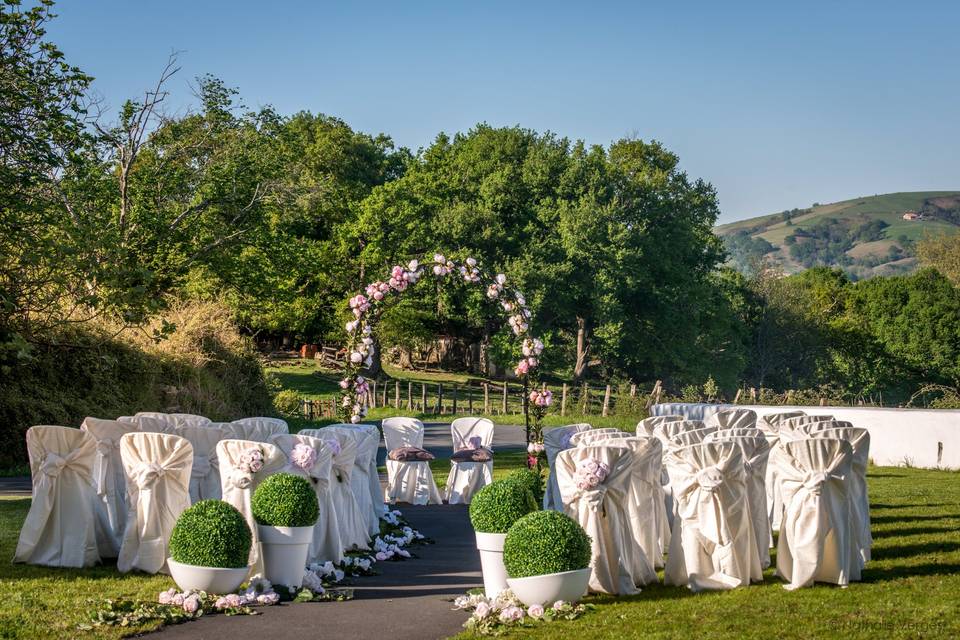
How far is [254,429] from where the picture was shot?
11672mm

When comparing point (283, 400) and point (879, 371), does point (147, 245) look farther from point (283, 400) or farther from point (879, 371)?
point (879, 371)

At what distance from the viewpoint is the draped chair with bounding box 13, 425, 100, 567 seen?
31.5ft

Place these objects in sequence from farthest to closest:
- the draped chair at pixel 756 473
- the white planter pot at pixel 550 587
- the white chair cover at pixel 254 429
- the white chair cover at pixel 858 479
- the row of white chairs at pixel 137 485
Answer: the white chair cover at pixel 254 429, the row of white chairs at pixel 137 485, the white chair cover at pixel 858 479, the draped chair at pixel 756 473, the white planter pot at pixel 550 587

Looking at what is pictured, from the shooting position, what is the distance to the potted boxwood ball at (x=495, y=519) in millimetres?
8305

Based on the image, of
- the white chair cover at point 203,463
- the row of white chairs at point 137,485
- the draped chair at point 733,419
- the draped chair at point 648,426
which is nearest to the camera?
the row of white chairs at point 137,485

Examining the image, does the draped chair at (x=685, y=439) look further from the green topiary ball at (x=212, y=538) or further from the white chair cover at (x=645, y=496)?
the green topiary ball at (x=212, y=538)

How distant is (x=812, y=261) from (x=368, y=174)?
154m

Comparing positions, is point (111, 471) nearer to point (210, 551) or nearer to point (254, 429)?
point (254, 429)

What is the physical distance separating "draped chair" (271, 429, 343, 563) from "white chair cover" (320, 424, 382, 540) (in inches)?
49.5

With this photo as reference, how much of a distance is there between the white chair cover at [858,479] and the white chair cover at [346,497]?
4.67 metres

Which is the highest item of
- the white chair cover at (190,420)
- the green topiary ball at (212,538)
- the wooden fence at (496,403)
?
the white chair cover at (190,420)

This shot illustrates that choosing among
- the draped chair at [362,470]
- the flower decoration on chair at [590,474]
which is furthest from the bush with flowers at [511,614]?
the draped chair at [362,470]

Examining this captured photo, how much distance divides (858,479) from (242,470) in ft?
18.8

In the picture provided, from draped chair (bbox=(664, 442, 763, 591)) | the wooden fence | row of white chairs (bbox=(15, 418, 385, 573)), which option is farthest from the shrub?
draped chair (bbox=(664, 442, 763, 591))
